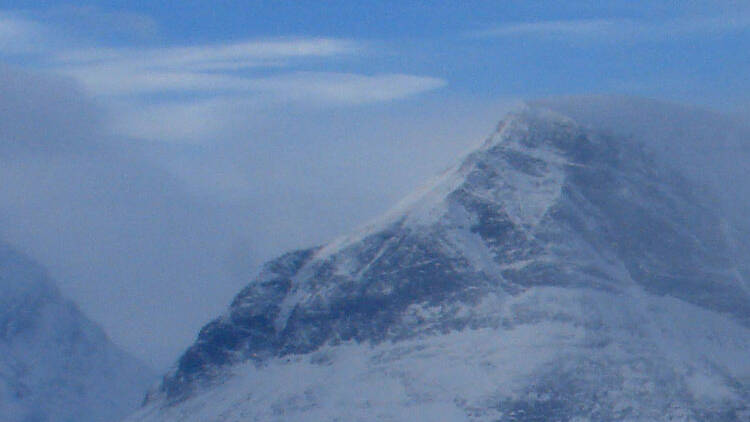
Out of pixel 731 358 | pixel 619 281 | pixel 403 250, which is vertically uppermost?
pixel 403 250

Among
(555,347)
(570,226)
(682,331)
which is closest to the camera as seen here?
(555,347)

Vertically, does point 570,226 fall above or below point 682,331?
above

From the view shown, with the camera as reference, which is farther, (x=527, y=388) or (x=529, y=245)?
(x=529, y=245)

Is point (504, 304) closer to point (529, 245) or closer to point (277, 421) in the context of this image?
point (529, 245)

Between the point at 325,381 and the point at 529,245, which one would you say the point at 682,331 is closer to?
the point at 529,245

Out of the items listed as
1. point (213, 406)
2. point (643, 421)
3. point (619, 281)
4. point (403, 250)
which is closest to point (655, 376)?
point (643, 421)

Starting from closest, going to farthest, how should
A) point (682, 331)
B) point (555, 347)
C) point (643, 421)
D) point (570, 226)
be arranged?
point (643, 421) < point (555, 347) < point (682, 331) < point (570, 226)
